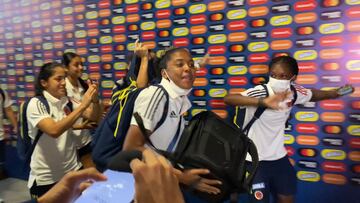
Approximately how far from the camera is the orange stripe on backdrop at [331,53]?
91.0 inches

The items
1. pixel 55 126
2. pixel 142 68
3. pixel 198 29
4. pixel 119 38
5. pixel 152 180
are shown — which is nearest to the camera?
pixel 152 180

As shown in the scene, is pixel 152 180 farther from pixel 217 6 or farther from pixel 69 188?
pixel 217 6

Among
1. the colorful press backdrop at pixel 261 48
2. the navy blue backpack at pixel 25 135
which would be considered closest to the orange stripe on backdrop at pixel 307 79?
the colorful press backdrop at pixel 261 48

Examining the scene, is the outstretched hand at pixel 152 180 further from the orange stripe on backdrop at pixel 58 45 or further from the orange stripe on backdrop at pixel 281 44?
the orange stripe on backdrop at pixel 58 45

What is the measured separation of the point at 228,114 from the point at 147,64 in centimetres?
88

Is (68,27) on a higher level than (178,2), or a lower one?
lower

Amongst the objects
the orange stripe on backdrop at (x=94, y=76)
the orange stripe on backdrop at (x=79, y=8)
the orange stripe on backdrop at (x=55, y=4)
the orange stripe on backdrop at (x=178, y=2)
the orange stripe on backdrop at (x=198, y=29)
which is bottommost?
the orange stripe on backdrop at (x=94, y=76)

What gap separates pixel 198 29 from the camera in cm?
285

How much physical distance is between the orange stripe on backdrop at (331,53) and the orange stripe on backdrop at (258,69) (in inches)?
16.4

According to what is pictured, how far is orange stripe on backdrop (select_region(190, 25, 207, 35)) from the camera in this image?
282cm

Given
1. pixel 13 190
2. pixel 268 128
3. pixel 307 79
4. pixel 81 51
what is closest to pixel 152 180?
pixel 268 128

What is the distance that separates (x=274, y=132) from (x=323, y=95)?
0.46m


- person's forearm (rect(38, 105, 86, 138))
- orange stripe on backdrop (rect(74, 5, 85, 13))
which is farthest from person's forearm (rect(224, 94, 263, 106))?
orange stripe on backdrop (rect(74, 5, 85, 13))

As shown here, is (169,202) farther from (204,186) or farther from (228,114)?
(228,114)
